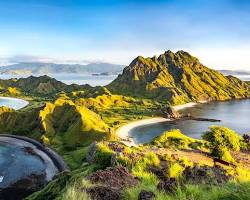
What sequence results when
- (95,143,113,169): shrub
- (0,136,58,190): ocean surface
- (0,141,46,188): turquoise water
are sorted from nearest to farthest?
(95,143,113,169): shrub → (0,136,58,190): ocean surface → (0,141,46,188): turquoise water

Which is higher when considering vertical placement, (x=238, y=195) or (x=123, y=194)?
(x=238, y=195)

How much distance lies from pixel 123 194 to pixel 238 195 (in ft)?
A: 14.7

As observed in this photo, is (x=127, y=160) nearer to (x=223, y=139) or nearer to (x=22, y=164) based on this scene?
(x=223, y=139)

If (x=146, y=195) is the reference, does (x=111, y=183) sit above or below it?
below

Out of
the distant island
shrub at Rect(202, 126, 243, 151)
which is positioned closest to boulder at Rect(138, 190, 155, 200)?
the distant island

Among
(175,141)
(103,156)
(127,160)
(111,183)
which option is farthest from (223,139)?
(111,183)

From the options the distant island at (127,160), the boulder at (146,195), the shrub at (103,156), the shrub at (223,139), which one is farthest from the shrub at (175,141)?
the boulder at (146,195)

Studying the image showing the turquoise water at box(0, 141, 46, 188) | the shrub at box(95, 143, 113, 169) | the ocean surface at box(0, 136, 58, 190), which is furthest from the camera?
the turquoise water at box(0, 141, 46, 188)

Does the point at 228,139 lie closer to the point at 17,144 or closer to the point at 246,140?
the point at 246,140

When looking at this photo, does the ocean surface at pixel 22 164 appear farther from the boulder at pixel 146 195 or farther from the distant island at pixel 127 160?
the boulder at pixel 146 195

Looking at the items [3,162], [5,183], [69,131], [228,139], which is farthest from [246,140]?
[69,131]

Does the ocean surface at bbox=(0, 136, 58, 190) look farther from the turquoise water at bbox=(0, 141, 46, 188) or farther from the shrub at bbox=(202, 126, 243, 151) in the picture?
the shrub at bbox=(202, 126, 243, 151)

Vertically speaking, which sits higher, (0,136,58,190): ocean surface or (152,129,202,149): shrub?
(152,129,202,149): shrub

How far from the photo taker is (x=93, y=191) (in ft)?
42.3
